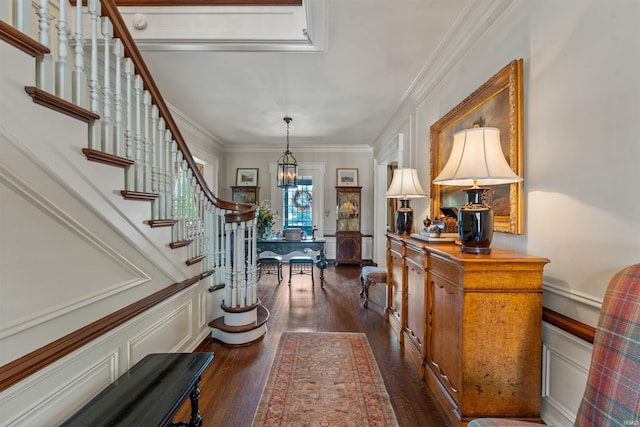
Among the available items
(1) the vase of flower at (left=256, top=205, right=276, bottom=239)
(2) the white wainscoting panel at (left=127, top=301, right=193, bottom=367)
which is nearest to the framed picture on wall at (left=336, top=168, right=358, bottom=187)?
(1) the vase of flower at (left=256, top=205, right=276, bottom=239)

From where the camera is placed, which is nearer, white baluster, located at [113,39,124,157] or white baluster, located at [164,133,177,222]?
white baluster, located at [113,39,124,157]

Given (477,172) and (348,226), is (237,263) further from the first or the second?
(348,226)

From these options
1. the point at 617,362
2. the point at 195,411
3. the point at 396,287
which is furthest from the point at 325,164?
the point at 617,362

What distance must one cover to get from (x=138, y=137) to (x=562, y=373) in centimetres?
260

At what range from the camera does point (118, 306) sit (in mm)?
1524

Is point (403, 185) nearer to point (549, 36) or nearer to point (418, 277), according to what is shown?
point (418, 277)

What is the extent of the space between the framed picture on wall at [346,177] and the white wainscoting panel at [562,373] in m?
5.27

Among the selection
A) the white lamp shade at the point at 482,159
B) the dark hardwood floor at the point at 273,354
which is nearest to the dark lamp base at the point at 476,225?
the white lamp shade at the point at 482,159

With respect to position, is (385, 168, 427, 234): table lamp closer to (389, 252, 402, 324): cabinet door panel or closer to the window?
(389, 252, 402, 324): cabinet door panel

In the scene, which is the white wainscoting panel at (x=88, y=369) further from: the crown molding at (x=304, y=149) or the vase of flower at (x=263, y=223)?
the crown molding at (x=304, y=149)

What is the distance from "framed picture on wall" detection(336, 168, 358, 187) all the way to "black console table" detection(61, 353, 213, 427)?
17.5ft

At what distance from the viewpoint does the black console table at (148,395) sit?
111cm

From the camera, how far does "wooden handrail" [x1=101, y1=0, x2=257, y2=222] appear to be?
1.52 meters

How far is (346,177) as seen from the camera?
657 centimetres
